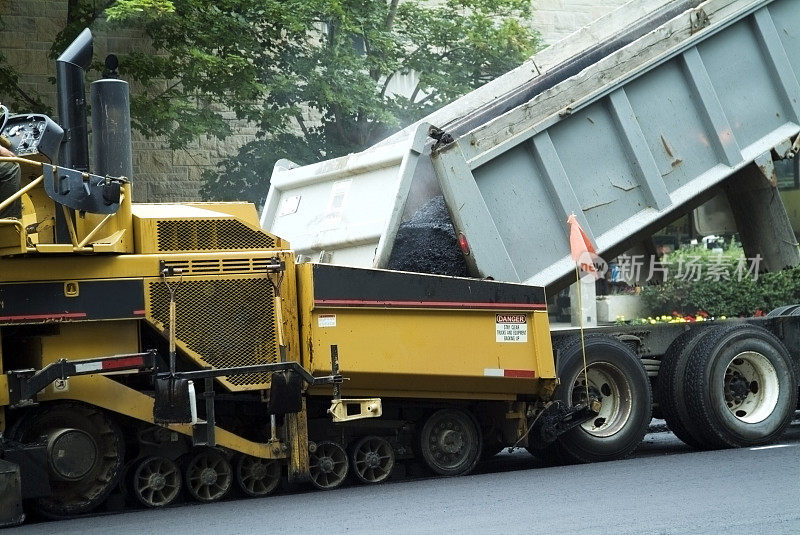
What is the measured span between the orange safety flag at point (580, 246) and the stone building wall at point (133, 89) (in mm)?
7356

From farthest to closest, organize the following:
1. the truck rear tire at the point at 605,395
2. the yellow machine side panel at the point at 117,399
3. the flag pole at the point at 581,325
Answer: the truck rear tire at the point at 605,395 < the flag pole at the point at 581,325 < the yellow machine side panel at the point at 117,399

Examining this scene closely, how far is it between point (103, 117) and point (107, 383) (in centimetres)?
164

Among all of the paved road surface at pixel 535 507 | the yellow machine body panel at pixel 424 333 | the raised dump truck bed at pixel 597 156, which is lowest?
the paved road surface at pixel 535 507

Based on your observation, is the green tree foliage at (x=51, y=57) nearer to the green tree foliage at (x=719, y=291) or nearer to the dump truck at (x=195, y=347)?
the dump truck at (x=195, y=347)

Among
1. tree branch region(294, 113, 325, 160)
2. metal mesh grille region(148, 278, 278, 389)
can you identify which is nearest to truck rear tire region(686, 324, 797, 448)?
metal mesh grille region(148, 278, 278, 389)

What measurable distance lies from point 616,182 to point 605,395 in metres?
1.60

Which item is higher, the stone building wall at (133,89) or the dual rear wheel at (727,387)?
the stone building wall at (133,89)

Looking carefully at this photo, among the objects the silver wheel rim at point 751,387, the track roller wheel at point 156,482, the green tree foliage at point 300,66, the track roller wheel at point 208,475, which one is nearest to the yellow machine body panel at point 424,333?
the track roller wheel at point 208,475

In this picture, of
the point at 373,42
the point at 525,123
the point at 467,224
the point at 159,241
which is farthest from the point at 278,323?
the point at 373,42

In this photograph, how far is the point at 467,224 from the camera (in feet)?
28.3

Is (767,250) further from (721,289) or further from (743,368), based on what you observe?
(721,289)

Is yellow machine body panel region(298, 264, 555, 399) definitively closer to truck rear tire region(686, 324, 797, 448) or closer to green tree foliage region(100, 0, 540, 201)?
truck rear tire region(686, 324, 797, 448)

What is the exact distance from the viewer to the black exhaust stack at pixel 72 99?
7.66 metres

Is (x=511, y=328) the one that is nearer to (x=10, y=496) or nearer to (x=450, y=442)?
(x=450, y=442)
